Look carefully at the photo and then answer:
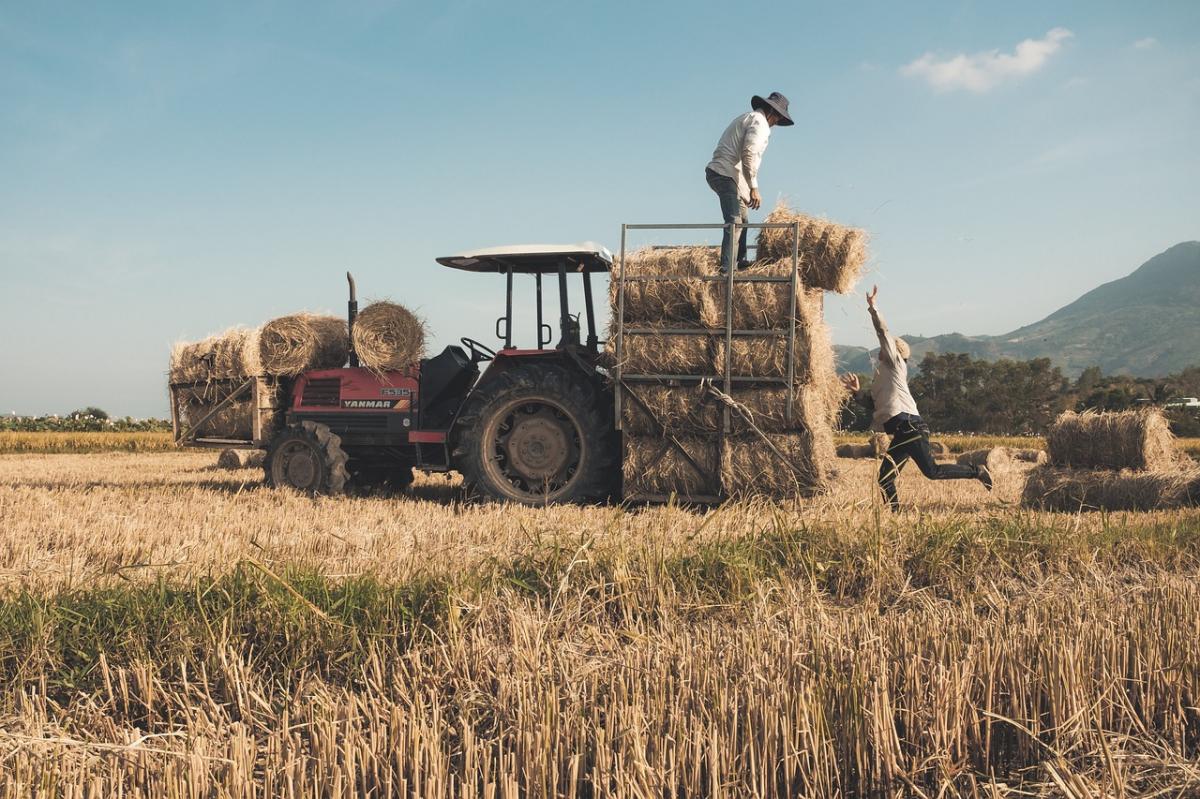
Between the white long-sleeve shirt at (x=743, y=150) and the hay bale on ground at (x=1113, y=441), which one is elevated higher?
the white long-sleeve shirt at (x=743, y=150)

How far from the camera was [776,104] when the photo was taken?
7.72m

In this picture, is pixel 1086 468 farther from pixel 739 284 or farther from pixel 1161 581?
pixel 1161 581

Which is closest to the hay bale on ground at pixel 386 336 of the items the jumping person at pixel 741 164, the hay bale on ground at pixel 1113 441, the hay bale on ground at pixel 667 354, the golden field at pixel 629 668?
the hay bale on ground at pixel 667 354

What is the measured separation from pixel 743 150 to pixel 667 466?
278cm

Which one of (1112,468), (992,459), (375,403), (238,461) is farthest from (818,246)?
(238,461)

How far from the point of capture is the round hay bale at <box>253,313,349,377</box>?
9.20m

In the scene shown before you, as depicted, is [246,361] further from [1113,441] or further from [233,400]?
[1113,441]

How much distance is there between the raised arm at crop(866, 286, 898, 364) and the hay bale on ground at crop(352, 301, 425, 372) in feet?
14.1

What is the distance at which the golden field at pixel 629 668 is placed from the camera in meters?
2.39

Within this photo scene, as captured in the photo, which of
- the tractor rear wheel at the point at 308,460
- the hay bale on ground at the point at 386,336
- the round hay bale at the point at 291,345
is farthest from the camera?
the round hay bale at the point at 291,345

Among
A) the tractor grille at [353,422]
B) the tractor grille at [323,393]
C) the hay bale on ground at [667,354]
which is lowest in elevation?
the tractor grille at [353,422]

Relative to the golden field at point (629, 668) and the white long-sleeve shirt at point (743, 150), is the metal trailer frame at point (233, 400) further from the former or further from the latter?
the white long-sleeve shirt at point (743, 150)

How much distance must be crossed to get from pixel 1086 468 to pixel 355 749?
8721mm

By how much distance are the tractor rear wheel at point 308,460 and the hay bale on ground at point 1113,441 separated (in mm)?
7319
